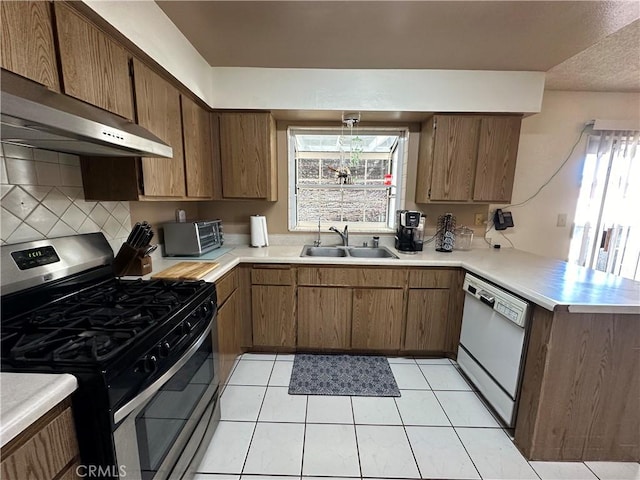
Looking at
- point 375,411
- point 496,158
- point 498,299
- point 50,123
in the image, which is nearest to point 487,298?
point 498,299

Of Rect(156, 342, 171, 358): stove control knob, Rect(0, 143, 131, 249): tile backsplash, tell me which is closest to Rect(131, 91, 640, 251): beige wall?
Rect(0, 143, 131, 249): tile backsplash

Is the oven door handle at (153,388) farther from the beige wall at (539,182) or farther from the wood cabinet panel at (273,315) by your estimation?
the beige wall at (539,182)

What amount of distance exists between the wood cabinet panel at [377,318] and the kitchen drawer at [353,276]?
0.06 metres

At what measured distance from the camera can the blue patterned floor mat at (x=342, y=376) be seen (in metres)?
1.93

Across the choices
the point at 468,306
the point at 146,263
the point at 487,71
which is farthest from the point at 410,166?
the point at 146,263

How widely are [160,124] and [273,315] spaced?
1609 mm

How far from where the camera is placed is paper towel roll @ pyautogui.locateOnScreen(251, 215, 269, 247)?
259cm

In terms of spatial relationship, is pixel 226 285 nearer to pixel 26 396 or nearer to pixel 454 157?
pixel 26 396

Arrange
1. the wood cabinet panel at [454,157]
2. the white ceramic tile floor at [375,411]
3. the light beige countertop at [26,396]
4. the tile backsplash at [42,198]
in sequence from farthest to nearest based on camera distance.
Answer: the wood cabinet panel at [454,157] < the white ceramic tile floor at [375,411] < the tile backsplash at [42,198] < the light beige countertop at [26,396]

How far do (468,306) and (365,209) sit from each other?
136 cm

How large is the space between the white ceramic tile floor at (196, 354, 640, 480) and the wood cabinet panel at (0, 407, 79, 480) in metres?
0.88

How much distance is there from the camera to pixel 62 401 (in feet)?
2.33

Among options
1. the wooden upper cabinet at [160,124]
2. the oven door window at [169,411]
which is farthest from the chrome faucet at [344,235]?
the oven door window at [169,411]

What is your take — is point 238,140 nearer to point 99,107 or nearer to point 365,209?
point 99,107
